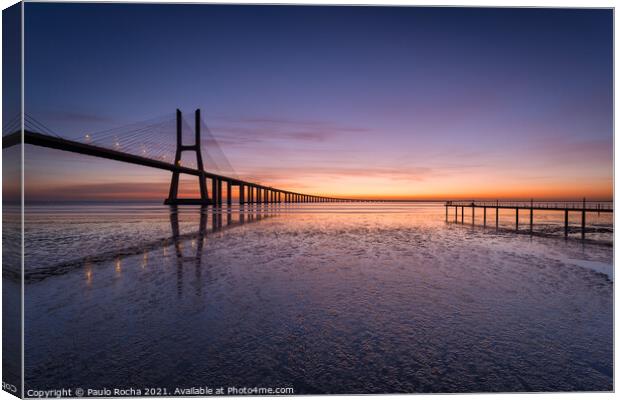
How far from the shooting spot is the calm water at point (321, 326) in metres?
3.72

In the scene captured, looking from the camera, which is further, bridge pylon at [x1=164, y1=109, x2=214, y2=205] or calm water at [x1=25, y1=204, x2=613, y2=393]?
bridge pylon at [x1=164, y1=109, x2=214, y2=205]

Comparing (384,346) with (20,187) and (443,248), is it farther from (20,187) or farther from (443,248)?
(443,248)

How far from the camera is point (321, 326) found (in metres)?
5.04

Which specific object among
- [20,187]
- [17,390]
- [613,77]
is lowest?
[17,390]

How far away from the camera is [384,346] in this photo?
4.34 m

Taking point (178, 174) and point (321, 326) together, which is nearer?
point (321, 326)

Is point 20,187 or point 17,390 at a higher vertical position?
point 20,187

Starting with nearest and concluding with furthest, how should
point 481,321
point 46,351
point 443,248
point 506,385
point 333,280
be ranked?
1. point 506,385
2. point 46,351
3. point 481,321
4. point 333,280
5. point 443,248

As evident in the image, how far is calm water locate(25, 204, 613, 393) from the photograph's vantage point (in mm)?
3719

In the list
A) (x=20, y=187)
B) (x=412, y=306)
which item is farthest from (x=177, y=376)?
(x=412, y=306)

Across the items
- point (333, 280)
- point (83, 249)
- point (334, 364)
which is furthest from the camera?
point (83, 249)

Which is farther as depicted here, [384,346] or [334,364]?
[384,346]

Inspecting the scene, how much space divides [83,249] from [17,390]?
10430mm

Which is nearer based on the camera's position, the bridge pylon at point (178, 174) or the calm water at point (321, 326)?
the calm water at point (321, 326)
